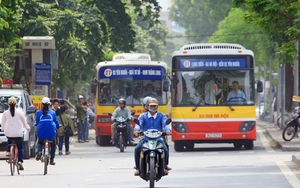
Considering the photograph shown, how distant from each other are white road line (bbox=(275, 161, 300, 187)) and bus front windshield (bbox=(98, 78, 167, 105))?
10.6 metres

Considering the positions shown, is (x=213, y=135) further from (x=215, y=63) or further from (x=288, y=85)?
(x=288, y=85)

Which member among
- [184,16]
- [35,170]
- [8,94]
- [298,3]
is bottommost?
[35,170]

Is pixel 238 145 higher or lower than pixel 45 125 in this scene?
lower

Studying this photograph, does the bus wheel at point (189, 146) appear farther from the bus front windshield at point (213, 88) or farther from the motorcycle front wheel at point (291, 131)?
the motorcycle front wheel at point (291, 131)

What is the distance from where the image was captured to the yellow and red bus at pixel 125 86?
31516 millimetres

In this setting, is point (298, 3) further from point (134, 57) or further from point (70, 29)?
point (70, 29)

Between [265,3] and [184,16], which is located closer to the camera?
[265,3]

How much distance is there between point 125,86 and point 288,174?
14.7 meters

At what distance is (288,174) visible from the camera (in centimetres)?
1756

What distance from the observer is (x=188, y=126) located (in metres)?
26.5

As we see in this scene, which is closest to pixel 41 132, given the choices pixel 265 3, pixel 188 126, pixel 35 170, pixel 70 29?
pixel 35 170

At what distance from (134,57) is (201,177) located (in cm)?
1579

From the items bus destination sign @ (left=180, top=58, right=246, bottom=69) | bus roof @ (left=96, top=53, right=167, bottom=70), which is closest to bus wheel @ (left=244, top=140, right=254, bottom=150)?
bus destination sign @ (left=180, top=58, right=246, bottom=69)

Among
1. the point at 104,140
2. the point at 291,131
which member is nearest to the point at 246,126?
the point at 291,131
